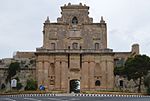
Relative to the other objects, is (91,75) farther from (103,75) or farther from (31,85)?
(31,85)

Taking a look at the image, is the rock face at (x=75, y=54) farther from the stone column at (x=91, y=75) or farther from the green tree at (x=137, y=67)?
the green tree at (x=137, y=67)

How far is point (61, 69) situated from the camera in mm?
76750

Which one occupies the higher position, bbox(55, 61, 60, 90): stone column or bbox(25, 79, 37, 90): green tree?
bbox(55, 61, 60, 90): stone column

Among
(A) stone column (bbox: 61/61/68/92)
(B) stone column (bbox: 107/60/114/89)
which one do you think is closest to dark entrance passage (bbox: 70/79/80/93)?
(A) stone column (bbox: 61/61/68/92)

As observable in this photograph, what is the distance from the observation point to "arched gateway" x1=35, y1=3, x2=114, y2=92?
76250 mm

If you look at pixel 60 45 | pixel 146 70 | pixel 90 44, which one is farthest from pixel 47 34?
pixel 146 70

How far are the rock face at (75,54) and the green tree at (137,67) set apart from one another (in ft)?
10.8

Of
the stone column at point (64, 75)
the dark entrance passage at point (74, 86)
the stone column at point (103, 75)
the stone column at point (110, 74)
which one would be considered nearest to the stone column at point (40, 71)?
the stone column at point (64, 75)

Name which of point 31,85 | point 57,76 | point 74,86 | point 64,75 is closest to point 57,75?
point 57,76

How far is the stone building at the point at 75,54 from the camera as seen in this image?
76250mm

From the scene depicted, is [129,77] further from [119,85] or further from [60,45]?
[60,45]

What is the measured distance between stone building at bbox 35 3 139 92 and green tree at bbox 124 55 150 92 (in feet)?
10.9

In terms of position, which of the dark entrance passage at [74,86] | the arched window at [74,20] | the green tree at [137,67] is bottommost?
the dark entrance passage at [74,86]

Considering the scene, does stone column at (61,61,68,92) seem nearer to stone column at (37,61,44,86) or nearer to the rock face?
the rock face
